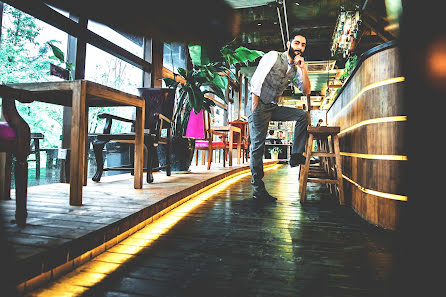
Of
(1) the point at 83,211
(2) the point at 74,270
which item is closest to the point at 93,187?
(1) the point at 83,211

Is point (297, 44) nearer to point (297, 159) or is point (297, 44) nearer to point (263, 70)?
point (263, 70)

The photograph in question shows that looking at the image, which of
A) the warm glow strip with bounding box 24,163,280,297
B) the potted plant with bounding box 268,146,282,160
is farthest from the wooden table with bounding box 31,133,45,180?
the potted plant with bounding box 268,146,282,160

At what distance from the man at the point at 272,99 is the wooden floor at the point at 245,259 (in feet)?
2.47

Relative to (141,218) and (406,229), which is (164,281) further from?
(406,229)

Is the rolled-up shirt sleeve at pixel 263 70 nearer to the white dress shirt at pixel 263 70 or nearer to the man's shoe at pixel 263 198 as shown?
the white dress shirt at pixel 263 70

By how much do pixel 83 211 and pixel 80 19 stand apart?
2617 mm

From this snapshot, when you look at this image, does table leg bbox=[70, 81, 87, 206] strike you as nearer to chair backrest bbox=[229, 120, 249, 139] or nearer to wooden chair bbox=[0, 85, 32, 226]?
wooden chair bbox=[0, 85, 32, 226]

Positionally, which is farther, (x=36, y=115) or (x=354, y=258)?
(x=36, y=115)

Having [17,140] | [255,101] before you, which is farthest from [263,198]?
[17,140]

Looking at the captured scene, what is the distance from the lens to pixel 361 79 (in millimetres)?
2201

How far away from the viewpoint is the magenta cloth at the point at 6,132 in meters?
1.20

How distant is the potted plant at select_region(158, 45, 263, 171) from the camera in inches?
139

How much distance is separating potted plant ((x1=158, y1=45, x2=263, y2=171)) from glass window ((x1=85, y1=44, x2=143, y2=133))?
0.71 m

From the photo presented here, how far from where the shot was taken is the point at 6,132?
4.00ft
